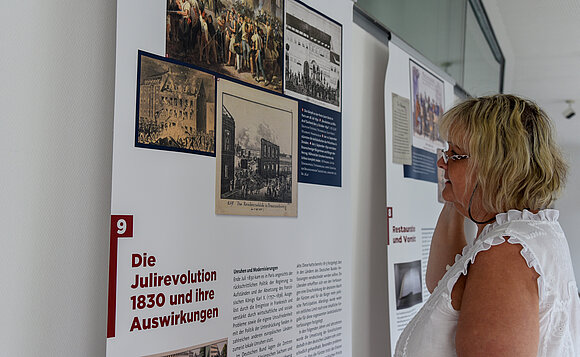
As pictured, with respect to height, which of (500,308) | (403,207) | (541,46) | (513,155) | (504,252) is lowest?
(500,308)

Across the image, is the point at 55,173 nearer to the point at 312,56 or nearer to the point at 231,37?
the point at 231,37

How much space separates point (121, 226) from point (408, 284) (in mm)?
1506

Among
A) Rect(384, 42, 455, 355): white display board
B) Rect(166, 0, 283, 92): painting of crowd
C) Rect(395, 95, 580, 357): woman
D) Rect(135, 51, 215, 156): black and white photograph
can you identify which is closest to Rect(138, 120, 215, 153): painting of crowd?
Rect(135, 51, 215, 156): black and white photograph

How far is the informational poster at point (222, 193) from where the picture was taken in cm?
114

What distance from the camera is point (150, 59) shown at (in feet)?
3.89

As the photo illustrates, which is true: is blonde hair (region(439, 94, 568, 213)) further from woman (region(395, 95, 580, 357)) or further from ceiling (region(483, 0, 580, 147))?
ceiling (region(483, 0, 580, 147))

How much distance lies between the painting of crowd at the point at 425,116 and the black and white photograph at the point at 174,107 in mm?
1370

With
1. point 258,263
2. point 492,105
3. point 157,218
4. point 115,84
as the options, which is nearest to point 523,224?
point 492,105

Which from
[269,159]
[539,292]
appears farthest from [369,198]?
[539,292]

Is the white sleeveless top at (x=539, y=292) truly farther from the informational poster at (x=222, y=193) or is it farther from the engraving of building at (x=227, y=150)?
the engraving of building at (x=227, y=150)

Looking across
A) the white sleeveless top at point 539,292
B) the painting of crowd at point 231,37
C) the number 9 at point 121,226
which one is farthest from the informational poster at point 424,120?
the number 9 at point 121,226

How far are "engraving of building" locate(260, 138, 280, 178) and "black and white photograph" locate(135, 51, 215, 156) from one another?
0.22 meters

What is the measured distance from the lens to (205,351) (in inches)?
51.2

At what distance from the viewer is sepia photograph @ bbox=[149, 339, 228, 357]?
4.00 feet
